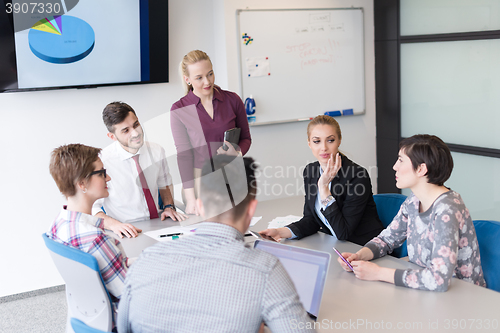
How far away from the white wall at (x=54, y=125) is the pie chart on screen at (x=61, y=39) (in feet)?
0.89

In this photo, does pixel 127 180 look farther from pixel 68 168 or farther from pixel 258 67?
pixel 258 67

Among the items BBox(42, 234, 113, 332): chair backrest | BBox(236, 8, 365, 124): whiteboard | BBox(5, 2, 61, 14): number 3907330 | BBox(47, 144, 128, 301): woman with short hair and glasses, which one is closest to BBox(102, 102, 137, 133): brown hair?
BBox(47, 144, 128, 301): woman with short hair and glasses

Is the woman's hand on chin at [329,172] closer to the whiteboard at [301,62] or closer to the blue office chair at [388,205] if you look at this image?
the blue office chair at [388,205]

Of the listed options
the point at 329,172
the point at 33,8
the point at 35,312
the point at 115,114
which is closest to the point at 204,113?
the point at 115,114

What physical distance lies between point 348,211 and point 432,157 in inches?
20.9

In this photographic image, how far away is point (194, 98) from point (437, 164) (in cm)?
165

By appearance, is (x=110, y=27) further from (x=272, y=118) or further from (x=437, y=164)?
(x=437, y=164)

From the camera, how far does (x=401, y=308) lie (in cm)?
140

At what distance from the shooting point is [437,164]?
5.60ft

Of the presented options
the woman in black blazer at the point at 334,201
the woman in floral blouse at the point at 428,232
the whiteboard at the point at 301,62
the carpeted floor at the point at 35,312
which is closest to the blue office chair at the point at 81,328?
the woman in floral blouse at the point at 428,232

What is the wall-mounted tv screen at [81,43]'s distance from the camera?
3.18 meters

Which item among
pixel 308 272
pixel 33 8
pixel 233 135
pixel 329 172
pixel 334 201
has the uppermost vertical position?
pixel 33 8

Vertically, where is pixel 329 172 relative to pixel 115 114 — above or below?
below

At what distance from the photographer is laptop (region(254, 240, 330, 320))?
1.39 meters
